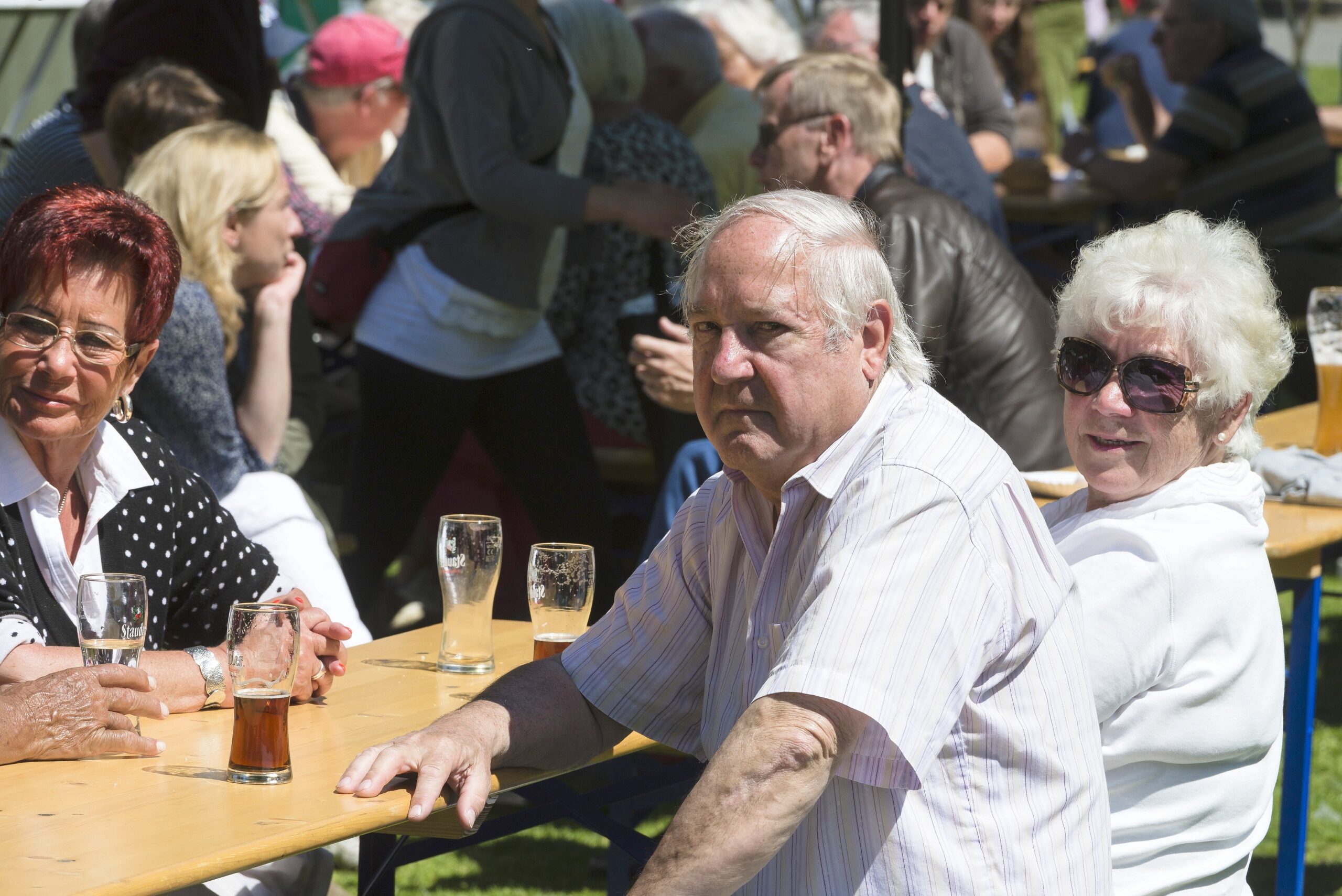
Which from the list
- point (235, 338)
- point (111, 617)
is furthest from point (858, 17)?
point (111, 617)

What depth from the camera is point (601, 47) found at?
5121mm

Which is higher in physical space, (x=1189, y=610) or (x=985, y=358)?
(x=1189, y=610)

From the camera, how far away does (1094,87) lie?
10.4 m

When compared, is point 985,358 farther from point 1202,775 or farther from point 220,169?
point 220,169

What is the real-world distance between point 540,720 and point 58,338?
97 cm

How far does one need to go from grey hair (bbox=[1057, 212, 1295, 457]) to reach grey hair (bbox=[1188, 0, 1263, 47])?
4508 millimetres

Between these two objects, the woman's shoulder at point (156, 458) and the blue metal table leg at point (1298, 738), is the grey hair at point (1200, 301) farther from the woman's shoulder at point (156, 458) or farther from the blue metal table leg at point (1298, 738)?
the woman's shoulder at point (156, 458)

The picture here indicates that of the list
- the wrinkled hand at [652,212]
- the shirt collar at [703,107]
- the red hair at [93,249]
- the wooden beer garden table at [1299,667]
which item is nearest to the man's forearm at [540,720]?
the red hair at [93,249]

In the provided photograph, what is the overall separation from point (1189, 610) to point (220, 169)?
2758 mm

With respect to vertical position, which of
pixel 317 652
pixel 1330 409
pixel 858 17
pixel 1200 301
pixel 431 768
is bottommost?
pixel 1330 409

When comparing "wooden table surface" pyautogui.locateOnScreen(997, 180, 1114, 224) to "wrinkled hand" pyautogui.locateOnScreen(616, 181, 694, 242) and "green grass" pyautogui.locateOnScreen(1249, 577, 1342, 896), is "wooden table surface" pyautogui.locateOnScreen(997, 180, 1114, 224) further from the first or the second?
"wrinkled hand" pyautogui.locateOnScreen(616, 181, 694, 242)

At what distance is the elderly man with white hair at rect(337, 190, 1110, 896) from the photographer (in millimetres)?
1738

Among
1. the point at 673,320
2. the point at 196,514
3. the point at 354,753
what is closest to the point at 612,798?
the point at 354,753

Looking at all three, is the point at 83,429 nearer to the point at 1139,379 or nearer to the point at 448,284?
the point at 1139,379
